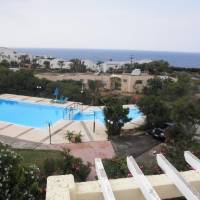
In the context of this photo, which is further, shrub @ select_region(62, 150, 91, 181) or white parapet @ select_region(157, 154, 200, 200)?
shrub @ select_region(62, 150, 91, 181)

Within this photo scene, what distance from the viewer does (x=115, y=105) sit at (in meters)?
17.4

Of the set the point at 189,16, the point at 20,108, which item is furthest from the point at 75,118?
the point at 189,16

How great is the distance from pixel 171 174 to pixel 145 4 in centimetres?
2189

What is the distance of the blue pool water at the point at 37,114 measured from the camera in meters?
22.6

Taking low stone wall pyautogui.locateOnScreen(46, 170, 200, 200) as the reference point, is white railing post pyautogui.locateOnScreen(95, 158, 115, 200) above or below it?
above

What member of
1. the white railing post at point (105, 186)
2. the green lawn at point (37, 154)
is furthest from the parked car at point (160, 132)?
the white railing post at point (105, 186)

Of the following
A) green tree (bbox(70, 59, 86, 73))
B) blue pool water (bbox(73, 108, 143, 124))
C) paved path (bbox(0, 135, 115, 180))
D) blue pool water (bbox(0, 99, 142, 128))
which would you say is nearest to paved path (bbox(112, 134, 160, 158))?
paved path (bbox(0, 135, 115, 180))

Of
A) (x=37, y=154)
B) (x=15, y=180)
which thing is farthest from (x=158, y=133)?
(x=15, y=180)

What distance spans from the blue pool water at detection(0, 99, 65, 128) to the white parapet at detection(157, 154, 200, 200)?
19634 mm

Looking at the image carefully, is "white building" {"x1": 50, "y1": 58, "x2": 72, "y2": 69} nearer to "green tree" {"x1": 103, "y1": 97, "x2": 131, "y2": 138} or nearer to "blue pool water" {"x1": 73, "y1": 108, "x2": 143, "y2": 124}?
"blue pool water" {"x1": 73, "y1": 108, "x2": 143, "y2": 124}

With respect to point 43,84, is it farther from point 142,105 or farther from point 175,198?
point 175,198

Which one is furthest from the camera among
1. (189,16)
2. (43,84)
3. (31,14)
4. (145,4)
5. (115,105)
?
(31,14)

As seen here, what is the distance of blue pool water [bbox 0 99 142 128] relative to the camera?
74.1 feet

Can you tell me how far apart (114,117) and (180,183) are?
1496 cm
